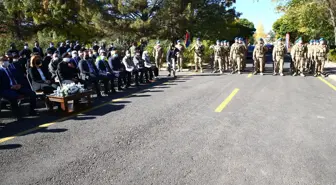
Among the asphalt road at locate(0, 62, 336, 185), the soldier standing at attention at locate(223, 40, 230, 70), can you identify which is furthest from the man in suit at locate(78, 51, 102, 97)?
the soldier standing at attention at locate(223, 40, 230, 70)

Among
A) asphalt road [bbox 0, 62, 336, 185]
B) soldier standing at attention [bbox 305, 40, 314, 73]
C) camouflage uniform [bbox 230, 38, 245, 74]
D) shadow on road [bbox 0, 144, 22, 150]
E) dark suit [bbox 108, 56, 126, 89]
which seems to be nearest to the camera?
asphalt road [bbox 0, 62, 336, 185]

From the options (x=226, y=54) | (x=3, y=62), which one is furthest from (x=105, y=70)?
(x=226, y=54)

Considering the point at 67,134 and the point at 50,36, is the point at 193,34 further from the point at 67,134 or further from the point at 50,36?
the point at 67,134

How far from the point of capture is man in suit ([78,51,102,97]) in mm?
10070

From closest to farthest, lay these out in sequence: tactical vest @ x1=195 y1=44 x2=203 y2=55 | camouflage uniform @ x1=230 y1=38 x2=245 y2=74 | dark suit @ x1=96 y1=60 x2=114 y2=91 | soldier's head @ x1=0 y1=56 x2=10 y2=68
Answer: soldier's head @ x1=0 y1=56 x2=10 y2=68 → dark suit @ x1=96 y1=60 x2=114 y2=91 → camouflage uniform @ x1=230 y1=38 x2=245 y2=74 → tactical vest @ x1=195 y1=44 x2=203 y2=55

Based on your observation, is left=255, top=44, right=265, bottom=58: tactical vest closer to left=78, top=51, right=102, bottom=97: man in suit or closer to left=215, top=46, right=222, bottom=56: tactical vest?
left=215, top=46, right=222, bottom=56: tactical vest

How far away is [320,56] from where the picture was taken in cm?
1511

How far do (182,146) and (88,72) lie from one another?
20.7 feet

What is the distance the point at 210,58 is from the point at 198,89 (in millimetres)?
12440

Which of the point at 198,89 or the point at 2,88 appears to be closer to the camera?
the point at 2,88

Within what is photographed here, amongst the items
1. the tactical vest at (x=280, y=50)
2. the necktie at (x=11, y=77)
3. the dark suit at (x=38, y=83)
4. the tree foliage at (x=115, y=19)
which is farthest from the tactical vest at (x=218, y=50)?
the necktie at (x=11, y=77)

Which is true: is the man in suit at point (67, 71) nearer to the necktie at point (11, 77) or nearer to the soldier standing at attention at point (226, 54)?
the necktie at point (11, 77)

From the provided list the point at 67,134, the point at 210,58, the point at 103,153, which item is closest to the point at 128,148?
the point at 103,153

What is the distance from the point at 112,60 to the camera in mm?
11914
